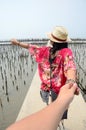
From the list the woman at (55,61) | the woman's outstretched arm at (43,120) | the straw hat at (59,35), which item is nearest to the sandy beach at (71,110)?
the woman at (55,61)

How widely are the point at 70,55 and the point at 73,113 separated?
2525mm

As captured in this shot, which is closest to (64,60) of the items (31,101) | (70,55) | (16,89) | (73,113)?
(70,55)

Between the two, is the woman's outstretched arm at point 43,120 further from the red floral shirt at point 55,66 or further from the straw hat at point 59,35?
the straw hat at point 59,35

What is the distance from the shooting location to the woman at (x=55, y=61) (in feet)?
9.00

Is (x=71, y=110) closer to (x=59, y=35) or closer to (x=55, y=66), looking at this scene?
(x=55, y=66)

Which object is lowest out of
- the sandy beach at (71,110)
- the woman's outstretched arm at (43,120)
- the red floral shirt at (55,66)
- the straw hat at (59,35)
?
the sandy beach at (71,110)

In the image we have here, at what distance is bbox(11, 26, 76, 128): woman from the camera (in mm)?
2742

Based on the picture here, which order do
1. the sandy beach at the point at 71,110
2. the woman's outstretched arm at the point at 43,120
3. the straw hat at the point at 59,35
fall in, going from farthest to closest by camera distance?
the sandy beach at the point at 71,110, the straw hat at the point at 59,35, the woman's outstretched arm at the point at 43,120

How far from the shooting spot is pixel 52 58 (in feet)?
9.71

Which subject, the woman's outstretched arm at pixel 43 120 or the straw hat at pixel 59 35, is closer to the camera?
the woman's outstretched arm at pixel 43 120

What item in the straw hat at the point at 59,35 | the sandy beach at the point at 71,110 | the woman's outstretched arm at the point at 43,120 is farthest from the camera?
the sandy beach at the point at 71,110

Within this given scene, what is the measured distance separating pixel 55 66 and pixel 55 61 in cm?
7

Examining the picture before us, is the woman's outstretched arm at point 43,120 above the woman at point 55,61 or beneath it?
above

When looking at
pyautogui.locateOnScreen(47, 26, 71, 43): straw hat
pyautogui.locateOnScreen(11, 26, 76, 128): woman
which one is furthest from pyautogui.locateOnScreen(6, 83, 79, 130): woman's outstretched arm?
pyautogui.locateOnScreen(47, 26, 71, 43): straw hat
